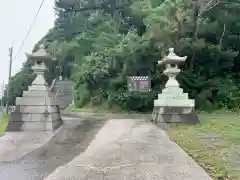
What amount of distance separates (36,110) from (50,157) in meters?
3.06

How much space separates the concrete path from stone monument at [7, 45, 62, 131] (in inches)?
74.8

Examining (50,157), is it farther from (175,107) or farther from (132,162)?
(175,107)

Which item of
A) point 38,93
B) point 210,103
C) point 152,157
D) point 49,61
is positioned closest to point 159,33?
point 210,103

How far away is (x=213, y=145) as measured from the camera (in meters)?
5.53

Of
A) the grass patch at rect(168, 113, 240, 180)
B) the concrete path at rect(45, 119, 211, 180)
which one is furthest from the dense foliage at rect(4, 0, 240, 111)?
the concrete path at rect(45, 119, 211, 180)

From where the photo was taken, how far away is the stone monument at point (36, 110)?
7535 mm

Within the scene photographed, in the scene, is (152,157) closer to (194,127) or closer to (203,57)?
(194,127)

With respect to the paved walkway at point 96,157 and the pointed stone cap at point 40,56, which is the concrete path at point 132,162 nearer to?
the paved walkway at point 96,157

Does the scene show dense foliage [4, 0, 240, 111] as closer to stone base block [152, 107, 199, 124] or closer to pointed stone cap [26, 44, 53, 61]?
stone base block [152, 107, 199, 124]

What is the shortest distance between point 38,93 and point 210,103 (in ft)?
28.7

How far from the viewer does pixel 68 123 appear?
8852 mm

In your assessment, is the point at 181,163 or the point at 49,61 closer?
the point at 181,163

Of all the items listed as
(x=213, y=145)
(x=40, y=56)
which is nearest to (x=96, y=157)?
(x=213, y=145)

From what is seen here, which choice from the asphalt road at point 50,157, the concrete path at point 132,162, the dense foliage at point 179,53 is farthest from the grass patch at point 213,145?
the dense foliage at point 179,53
